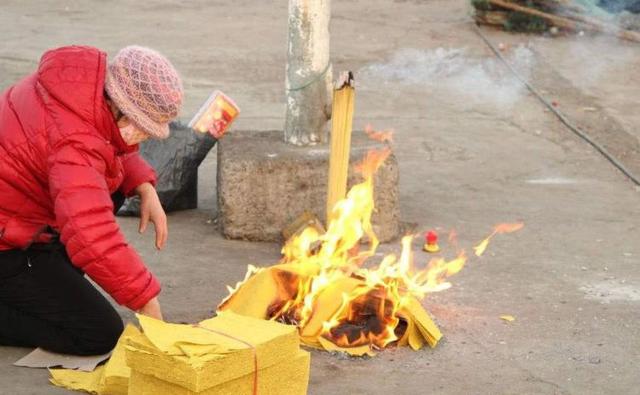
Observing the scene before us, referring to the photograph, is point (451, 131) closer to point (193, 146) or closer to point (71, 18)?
point (193, 146)

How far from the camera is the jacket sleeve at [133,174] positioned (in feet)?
16.8

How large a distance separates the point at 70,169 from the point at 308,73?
8.32ft

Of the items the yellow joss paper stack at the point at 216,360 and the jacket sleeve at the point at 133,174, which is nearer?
the yellow joss paper stack at the point at 216,360

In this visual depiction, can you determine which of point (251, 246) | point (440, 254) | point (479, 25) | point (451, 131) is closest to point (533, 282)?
point (440, 254)

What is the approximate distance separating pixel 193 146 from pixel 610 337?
2698 millimetres

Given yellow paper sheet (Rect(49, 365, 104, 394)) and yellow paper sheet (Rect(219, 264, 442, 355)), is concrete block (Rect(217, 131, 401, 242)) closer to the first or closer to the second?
yellow paper sheet (Rect(219, 264, 442, 355))

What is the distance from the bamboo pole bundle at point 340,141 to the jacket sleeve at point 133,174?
113 centimetres

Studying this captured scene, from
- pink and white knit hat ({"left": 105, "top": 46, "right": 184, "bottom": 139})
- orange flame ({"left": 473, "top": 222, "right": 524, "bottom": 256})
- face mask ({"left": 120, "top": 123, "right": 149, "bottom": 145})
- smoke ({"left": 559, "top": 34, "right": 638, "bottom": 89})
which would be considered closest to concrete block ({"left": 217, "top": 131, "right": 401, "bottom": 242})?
orange flame ({"left": 473, "top": 222, "right": 524, "bottom": 256})

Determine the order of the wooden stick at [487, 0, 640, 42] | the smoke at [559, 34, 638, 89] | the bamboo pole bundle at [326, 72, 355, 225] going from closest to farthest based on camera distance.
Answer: the bamboo pole bundle at [326, 72, 355, 225] < the smoke at [559, 34, 638, 89] < the wooden stick at [487, 0, 640, 42]

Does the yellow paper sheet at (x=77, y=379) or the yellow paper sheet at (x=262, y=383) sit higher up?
the yellow paper sheet at (x=262, y=383)

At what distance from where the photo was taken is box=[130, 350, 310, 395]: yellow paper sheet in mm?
3936

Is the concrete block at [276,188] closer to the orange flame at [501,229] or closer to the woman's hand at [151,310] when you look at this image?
the orange flame at [501,229]

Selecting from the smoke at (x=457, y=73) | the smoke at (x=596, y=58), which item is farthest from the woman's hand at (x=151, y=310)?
the smoke at (x=596, y=58)

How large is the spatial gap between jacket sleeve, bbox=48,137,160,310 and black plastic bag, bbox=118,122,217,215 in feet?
8.32
